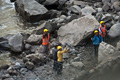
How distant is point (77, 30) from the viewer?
11.0 metres

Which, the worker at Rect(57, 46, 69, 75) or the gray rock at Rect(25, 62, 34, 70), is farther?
the gray rock at Rect(25, 62, 34, 70)

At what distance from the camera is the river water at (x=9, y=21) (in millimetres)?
14141

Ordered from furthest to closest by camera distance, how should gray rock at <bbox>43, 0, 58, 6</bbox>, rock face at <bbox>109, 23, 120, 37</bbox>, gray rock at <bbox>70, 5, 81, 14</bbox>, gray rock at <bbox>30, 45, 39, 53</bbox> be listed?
gray rock at <bbox>43, 0, 58, 6</bbox> < gray rock at <bbox>70, 5, 81, 14</bbox> < gray rock at <bbox>30, 45, 39, 53</bbox> < rock face at <bbox>109, 23, 120, 37</bbox>

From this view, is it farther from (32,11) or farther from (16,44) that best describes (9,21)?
(16,44)

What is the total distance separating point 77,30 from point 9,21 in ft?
25.1

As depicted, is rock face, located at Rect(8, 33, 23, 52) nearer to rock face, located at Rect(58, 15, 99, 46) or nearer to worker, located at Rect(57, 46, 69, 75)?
rock face, located at Rect(58, 15, 99, 46)

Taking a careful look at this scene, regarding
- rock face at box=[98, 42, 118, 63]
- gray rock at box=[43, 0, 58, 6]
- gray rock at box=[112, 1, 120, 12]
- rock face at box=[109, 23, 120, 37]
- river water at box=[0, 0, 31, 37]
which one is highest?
rock face at box=[98, 42, 118, 63]

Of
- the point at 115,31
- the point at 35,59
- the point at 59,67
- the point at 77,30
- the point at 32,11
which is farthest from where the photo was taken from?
the point at 32,11

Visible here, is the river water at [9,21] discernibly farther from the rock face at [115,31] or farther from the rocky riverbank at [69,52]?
the rock face at [115,31]

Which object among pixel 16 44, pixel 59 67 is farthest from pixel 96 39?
pixel 16 44

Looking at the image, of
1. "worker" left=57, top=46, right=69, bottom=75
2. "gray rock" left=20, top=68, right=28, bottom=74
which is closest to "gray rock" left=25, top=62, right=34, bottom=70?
"gray rock" left=20, top=68, right=28, bottom=74

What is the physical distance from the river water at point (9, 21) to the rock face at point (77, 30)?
3.65 metres

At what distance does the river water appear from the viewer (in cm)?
1414

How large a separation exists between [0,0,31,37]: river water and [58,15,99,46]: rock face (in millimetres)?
3647
